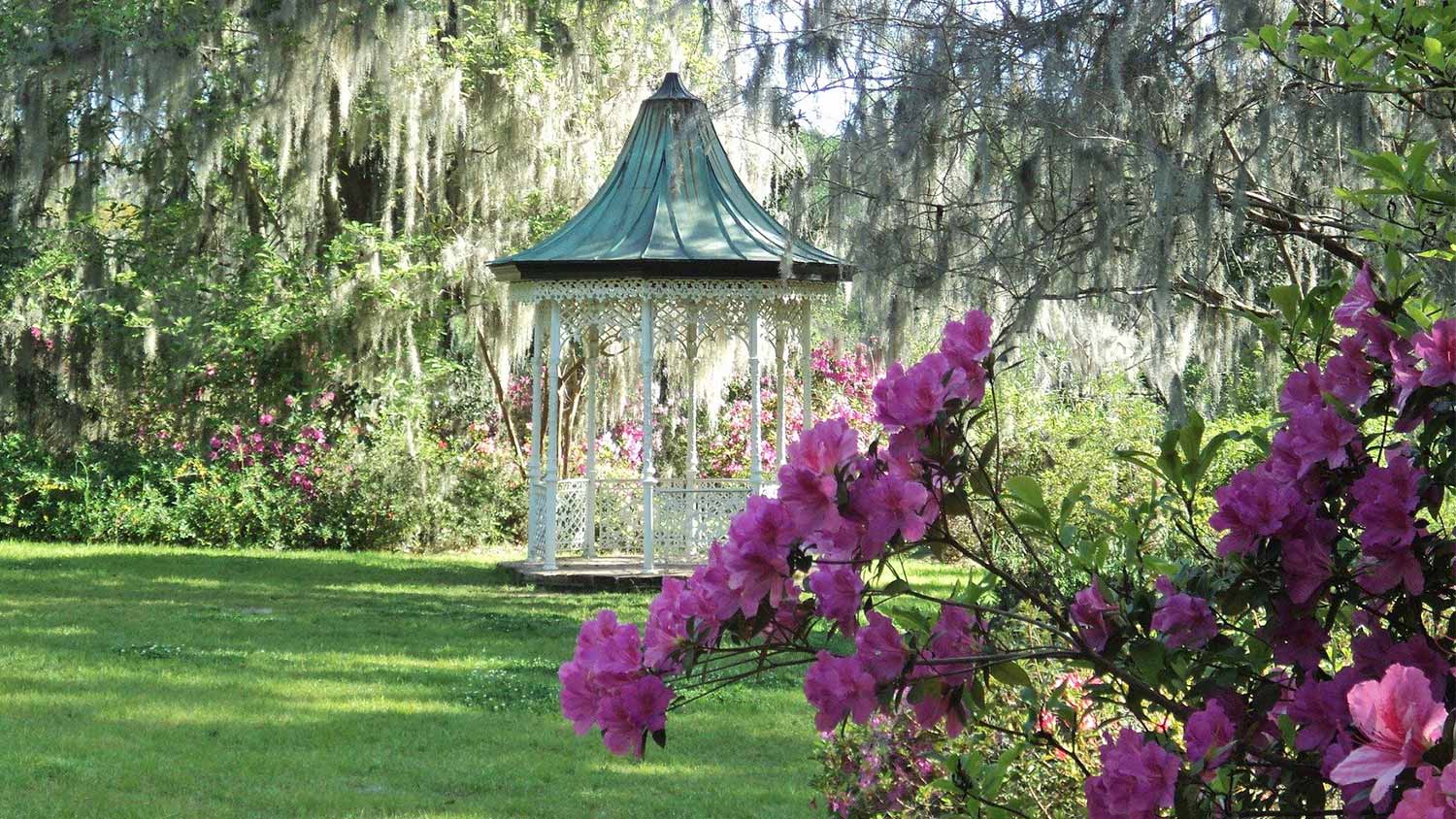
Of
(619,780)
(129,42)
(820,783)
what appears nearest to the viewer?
(820,783)

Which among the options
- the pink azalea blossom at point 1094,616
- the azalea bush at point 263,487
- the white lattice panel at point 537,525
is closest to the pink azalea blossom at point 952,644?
the pink azalea blossom at point 1094,616

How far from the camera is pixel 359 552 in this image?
49.8 ft

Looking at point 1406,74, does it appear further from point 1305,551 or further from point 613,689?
point 613,689

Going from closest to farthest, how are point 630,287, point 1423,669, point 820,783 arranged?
point 1423,669 → point 820,783 → point 630,287

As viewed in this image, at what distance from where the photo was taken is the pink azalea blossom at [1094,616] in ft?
6.54

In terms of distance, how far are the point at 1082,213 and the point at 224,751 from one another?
3910 millimetres

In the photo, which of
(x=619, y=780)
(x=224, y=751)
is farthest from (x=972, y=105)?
(x=224, y=751)

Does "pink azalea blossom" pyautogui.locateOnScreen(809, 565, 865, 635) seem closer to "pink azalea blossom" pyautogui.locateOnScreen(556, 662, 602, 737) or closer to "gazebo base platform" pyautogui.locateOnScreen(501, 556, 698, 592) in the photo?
"pink azalea blossom" pyautogui.locateOnScreen(556, 662, 602, 737)

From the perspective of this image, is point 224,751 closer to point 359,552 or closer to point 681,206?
point 681,206

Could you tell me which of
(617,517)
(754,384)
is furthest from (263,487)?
(754,384)

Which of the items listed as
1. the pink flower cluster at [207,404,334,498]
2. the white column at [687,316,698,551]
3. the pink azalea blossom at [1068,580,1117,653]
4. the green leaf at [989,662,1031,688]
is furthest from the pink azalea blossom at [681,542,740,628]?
the pink flower cluster at [207,404,334,498]

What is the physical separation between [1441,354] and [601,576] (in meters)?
10.6

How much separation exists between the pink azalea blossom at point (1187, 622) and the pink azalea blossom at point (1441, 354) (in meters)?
0.38

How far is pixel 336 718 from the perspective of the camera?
22.9 feet
